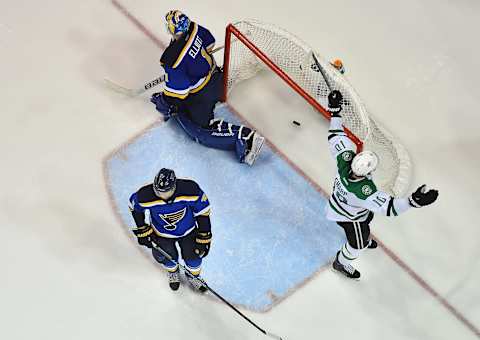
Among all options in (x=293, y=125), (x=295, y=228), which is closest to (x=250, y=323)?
(x=295, y=228)

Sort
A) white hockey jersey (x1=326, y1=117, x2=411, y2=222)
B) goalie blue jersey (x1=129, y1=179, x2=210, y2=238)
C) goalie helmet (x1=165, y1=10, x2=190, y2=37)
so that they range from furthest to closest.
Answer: goalie helmet (x1=165, y1=10, x2=190, y2=37)
white hockey jersey (x1=326, y1=117, x2=411, y2=222)
goalie blue jersey (x1=129, y1=179, x2=210, y2=238)

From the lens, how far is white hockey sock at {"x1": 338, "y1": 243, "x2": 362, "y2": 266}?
4.18m

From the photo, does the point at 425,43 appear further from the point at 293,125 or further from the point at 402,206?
A: the point at 402,206

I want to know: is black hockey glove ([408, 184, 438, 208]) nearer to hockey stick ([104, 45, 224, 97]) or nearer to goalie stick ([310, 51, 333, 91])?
goalie stick ([310, 51, 333, 91])

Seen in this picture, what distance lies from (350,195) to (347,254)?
Answer: 544 millimetres

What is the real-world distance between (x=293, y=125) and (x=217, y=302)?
1.39 m

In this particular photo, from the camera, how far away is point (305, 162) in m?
4.84

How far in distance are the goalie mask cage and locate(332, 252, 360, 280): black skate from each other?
1.88ft

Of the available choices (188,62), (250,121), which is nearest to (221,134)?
(250,121)

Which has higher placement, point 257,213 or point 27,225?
point 257,213

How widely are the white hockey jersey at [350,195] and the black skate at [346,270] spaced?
38cm

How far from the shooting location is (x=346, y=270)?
4.34 meters

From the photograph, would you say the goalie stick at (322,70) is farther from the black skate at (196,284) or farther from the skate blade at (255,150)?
the black skate at (196,284)

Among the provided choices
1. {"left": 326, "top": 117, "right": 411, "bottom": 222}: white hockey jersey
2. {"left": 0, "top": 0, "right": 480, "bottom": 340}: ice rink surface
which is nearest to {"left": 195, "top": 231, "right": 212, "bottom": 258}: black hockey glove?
{"left": 0, "top": 0, "right": 480, "bottom": 340}: ice rink surface
